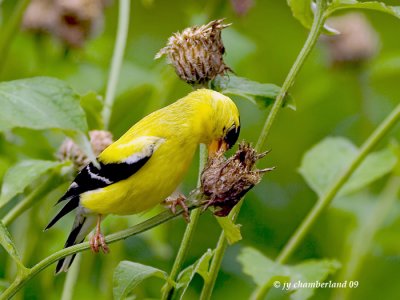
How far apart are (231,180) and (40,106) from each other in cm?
29

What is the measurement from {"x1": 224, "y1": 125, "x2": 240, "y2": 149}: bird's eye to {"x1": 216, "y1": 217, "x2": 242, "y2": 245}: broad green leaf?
0.31 m

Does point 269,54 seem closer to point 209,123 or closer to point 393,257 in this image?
point 393,257

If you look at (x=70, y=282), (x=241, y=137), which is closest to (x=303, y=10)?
(x=70, y=282)

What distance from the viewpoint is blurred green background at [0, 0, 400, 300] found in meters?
2.05

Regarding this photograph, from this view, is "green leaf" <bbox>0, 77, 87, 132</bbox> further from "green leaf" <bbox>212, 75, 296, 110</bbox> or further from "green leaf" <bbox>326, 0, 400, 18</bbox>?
"green leaf" <bbox>326, 0, 400, 18</bbox>

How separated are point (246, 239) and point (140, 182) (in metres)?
1.08

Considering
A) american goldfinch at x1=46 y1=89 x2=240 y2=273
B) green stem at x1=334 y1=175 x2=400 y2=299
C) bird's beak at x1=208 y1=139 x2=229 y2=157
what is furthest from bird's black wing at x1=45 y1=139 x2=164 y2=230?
green stem at x1=334 y1=175 x2=400 y2=299

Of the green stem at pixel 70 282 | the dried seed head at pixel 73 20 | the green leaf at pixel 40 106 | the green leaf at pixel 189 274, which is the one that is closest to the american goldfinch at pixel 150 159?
the green stem at pixel 70 282

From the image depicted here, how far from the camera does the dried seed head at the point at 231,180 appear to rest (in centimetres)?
119

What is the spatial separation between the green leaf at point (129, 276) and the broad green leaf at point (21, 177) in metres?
0.24

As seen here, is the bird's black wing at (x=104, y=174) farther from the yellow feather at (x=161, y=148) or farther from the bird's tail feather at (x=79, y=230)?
the bird's tail feather at (x=79, y=230)

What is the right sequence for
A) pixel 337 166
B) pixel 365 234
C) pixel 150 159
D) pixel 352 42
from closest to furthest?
pixel 150 159 → pixel 337 166 → pixel 365 234 → pixel 352 42

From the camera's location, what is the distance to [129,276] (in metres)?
1.22

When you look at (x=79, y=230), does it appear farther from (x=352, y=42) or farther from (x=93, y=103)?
(x=352, y=42)
